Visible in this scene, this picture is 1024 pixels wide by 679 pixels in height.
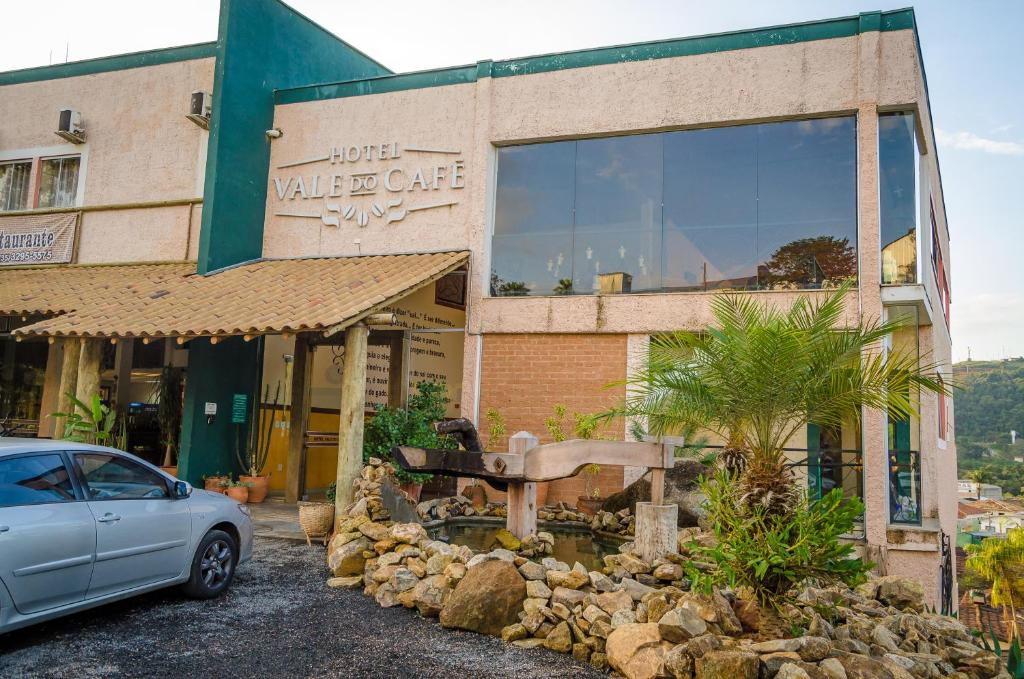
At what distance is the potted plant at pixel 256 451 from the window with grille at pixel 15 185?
645cm

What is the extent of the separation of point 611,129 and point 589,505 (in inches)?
216

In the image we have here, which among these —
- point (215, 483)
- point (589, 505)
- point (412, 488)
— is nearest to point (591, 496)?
point (589, 505)

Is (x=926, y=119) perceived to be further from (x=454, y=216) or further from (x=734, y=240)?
(x=454, y=216)

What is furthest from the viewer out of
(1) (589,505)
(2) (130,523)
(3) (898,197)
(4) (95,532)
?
(1) (589,505)

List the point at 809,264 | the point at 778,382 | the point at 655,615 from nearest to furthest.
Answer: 1. the point at 655,615
2. the point at 778,382
3. the point at 809,264

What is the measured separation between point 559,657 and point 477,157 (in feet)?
27.1

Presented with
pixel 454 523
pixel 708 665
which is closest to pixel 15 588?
pixel 708 665

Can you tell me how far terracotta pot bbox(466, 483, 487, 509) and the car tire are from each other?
14.1 feet

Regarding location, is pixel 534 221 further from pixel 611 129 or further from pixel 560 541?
pixel 560 541

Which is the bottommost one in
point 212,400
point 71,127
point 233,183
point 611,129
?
point 212,400

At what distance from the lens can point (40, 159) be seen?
14.9 m

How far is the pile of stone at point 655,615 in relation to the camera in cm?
533

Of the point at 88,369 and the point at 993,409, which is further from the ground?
the point at 993,409

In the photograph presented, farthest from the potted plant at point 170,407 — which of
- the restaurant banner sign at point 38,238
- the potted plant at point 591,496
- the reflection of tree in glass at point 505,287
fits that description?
the potted plant at point 591,496
